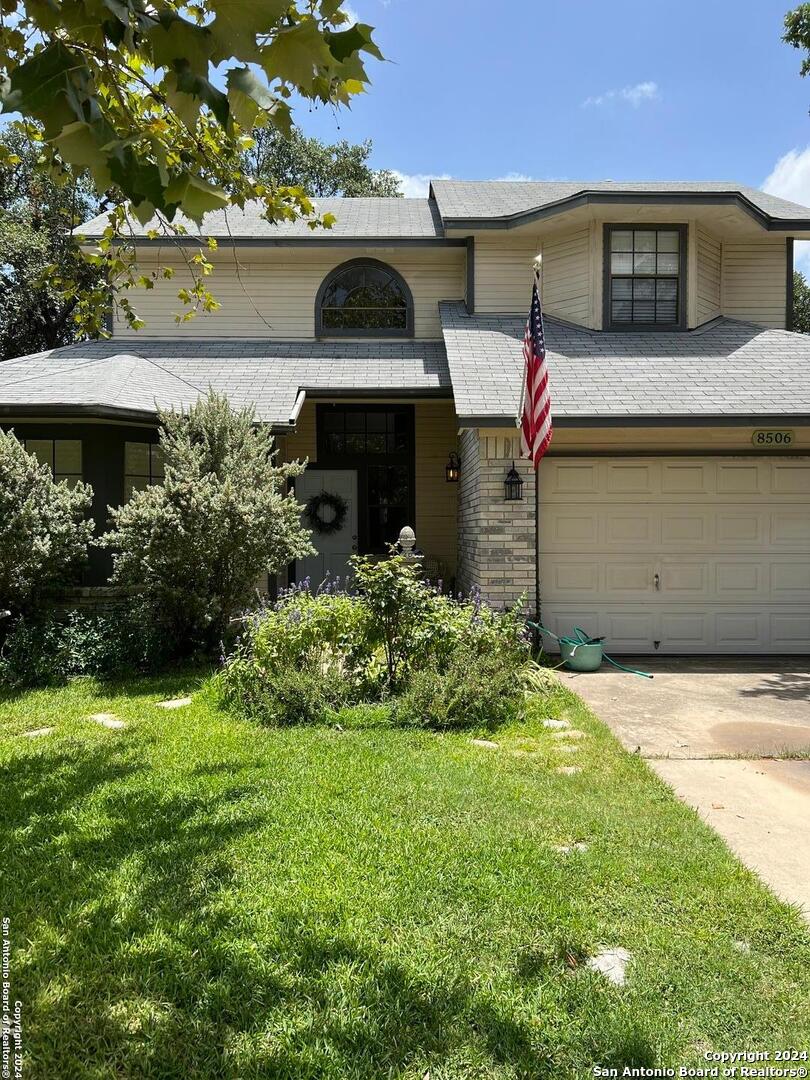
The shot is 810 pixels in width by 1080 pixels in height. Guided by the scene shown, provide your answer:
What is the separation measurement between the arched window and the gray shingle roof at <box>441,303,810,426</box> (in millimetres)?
1104

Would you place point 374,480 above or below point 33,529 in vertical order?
above

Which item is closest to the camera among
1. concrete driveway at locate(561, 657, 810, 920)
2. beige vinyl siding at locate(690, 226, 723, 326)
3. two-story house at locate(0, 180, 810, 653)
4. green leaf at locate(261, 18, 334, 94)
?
green leaf at locate(261, 18, 334, 94)

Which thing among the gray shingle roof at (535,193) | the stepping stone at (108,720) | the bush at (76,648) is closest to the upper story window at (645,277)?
the gray shingle roof at (535,193)

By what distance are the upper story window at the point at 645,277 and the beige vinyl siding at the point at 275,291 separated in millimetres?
2620

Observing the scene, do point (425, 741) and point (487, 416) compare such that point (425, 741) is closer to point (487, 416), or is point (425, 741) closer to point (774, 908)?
point (774, 908)

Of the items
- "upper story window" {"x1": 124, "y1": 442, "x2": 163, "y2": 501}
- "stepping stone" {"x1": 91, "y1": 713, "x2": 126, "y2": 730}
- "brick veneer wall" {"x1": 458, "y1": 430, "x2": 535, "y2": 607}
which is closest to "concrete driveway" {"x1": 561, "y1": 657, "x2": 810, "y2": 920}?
"brick veneer wall" {"x1": 458, "y1": 430, "x2": 535, "y2": 607}

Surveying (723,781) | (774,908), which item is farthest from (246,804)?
(723,781)

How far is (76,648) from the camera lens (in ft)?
22.7

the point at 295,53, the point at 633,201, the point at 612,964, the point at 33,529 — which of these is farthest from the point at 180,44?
the point at 633,201

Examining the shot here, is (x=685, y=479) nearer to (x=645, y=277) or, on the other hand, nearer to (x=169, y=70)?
(x=645, y=277)

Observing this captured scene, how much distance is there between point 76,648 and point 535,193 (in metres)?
11.0

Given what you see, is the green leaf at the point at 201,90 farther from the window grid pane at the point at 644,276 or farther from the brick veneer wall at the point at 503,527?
the window grid pane at the point at 644,276

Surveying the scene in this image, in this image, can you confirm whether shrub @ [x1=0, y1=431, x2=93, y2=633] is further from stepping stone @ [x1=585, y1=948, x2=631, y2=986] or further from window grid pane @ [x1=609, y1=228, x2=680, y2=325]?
window grid pane @ [x1=609, y1=228, x2=680, y2=325]

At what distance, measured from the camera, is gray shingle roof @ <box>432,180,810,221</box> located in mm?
10727
